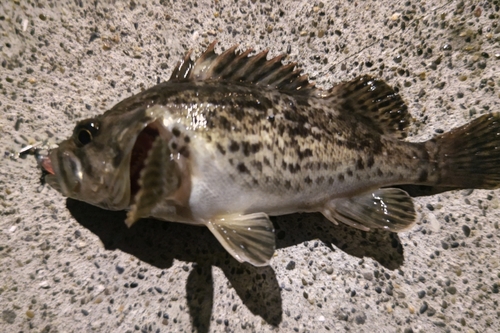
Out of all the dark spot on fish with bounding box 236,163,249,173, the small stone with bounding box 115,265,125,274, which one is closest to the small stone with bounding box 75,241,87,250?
the small stone with bounding box 115,265,125,274

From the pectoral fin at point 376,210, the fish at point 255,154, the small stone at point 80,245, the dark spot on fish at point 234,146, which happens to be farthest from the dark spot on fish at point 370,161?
the small stone at point 80,245

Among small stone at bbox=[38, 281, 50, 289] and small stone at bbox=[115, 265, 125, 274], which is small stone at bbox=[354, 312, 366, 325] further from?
small stone at bbox=[38, 281, 50, 289]

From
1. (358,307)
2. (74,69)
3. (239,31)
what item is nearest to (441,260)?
(358,307)

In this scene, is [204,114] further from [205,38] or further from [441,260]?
[441,260]

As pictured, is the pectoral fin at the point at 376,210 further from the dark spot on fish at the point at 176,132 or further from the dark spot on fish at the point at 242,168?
the dark spot on fish at the point at 176,132

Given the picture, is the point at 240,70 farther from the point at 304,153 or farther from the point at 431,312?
the point at 431,312

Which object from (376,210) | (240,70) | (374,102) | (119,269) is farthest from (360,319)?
(240,70)
